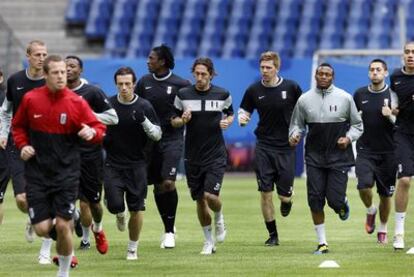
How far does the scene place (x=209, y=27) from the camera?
3728 cm

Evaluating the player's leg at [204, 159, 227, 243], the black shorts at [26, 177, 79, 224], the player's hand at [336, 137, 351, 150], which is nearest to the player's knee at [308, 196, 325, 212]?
the player's hand at [336, 137, 351, 150]

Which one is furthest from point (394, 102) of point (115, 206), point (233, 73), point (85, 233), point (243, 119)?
point (233, 73)

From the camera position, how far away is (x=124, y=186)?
14.7 m

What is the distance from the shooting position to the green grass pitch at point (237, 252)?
13305 millimetres

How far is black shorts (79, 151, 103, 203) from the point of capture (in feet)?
49.7

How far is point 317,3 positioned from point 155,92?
21.3 m

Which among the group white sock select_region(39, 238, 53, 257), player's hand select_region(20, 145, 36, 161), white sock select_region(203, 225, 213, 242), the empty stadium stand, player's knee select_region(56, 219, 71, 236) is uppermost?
the empty stadium stand

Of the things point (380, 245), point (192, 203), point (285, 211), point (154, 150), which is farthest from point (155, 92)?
point (192, 203)

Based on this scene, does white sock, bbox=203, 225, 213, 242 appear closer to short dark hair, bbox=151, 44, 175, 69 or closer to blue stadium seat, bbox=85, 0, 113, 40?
short dark hair, bbox=151, 44, 175, 69

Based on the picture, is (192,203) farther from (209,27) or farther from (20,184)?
(209,27)

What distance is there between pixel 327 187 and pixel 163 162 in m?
2.26

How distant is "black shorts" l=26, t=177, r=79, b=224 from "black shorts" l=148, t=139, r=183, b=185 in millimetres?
4135

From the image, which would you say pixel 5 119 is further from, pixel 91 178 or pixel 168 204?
pixel 168 204

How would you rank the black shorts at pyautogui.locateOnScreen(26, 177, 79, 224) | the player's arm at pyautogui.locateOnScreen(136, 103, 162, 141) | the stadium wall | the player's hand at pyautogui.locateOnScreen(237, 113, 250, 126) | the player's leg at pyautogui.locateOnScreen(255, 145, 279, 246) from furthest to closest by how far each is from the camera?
the stadium wall, the player's leg at pyautogui.locateOnScreen(255, 145, 279, 246), the player's hand at pyautogui.locateOnScreen(237, 113, 250, 126), the player's arm at pyautogui.locateOnScreen(136, 103, 162, 141), the black shorts at pyautogui.locateOnScreen(26, 177, 79, 224)
